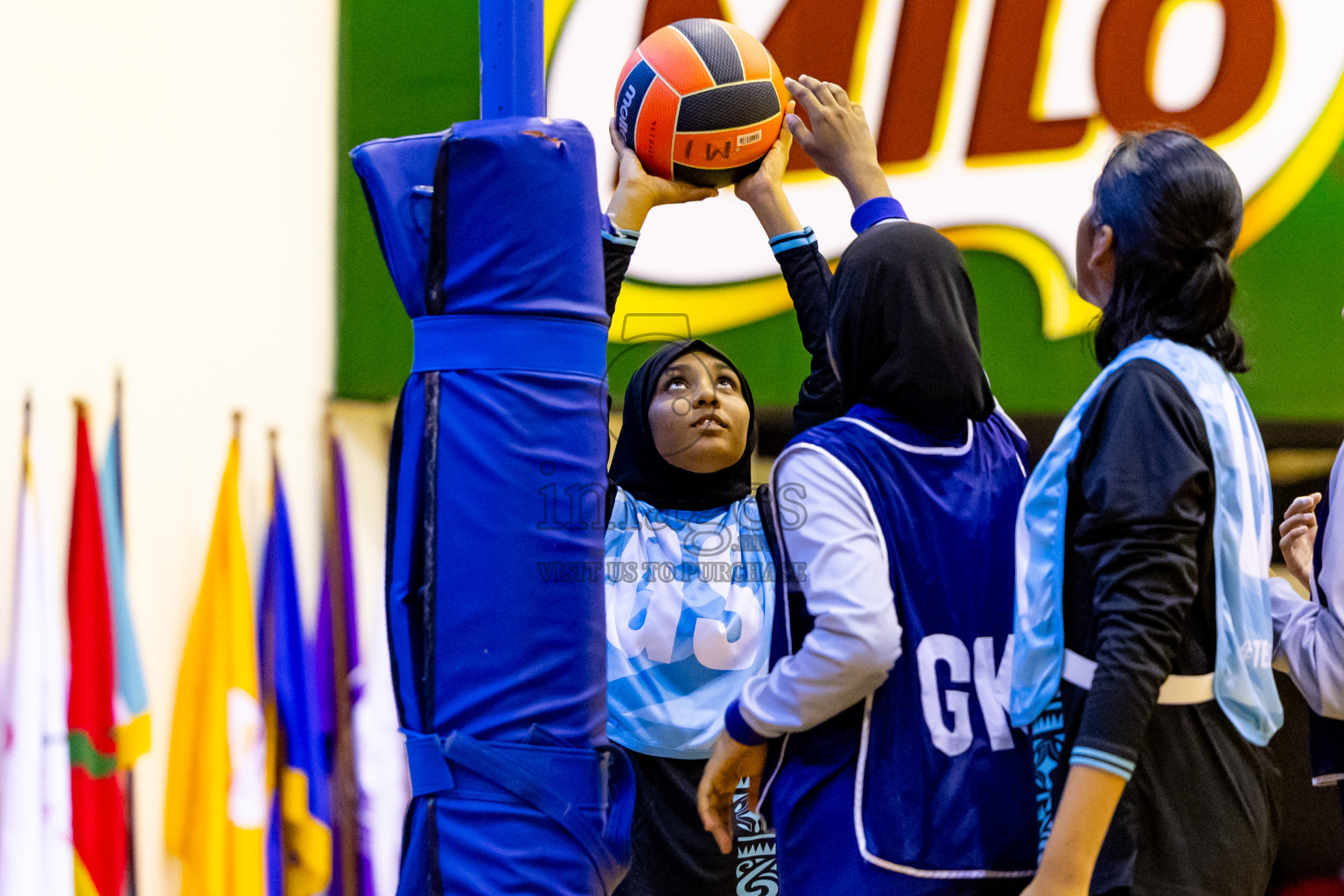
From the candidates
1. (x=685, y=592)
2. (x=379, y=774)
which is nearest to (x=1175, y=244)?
(x=685, y=592)

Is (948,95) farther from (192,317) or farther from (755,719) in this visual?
(755,719)

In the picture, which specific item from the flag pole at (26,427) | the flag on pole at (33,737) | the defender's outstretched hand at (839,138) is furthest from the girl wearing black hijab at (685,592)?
the flag pole at (26,427)

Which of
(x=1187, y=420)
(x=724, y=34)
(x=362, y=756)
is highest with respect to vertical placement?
(x=724, y=34)

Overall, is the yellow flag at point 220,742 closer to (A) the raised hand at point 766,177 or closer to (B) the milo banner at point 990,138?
(B) the milo banner at point 990,138

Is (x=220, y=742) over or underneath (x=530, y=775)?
underneath

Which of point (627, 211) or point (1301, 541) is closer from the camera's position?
point (1301, 541)

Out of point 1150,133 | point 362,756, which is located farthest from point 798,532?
point 362,756

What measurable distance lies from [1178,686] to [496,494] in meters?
0.90

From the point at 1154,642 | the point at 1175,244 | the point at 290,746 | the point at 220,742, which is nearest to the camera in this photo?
the point at 1154,642

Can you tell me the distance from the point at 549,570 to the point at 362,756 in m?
2.56

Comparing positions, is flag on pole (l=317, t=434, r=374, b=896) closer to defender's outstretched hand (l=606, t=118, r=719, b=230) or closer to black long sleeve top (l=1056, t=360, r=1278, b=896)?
defender's outstretched hand (l=606, t=118, r=719, b=230)

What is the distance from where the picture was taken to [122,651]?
3.27 metres

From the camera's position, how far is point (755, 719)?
5.48ft

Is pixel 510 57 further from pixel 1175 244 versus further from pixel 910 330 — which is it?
pixel 1175 244
